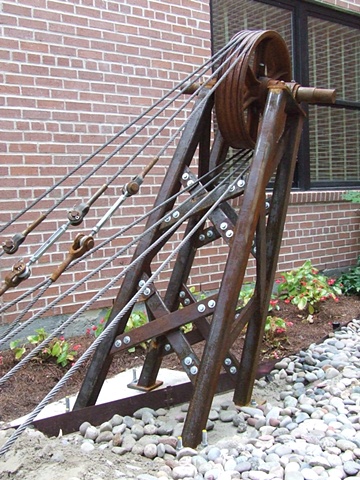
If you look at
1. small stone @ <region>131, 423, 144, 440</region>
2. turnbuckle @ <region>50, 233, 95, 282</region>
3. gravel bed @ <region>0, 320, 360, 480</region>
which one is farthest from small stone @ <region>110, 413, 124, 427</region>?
turnbuckle @ <region>50, 233, 95, 282</region>

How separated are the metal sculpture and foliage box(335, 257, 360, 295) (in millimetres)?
3115

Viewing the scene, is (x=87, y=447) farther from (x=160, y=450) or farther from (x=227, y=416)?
(x=227, y=416)

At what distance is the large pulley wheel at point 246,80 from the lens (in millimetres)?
2938

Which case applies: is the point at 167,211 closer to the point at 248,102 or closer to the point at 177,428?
the point at 248,102

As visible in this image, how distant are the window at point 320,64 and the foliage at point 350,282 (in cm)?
117

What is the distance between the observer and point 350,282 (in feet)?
20.7

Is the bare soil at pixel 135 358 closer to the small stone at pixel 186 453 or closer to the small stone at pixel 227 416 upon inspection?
the small stone at pixel 227 416

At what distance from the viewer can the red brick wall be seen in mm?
4254

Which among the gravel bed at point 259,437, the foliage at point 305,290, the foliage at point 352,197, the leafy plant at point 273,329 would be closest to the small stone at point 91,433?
the gravel bed at point 259,437

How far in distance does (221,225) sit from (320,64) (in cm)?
499

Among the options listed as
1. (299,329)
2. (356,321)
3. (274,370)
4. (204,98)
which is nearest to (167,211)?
(204,98)

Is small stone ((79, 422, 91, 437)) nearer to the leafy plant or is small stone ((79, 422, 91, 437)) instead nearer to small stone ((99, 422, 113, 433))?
small stone ((99, 422, 113, 433))

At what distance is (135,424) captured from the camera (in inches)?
111

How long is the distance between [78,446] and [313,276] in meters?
3.49
